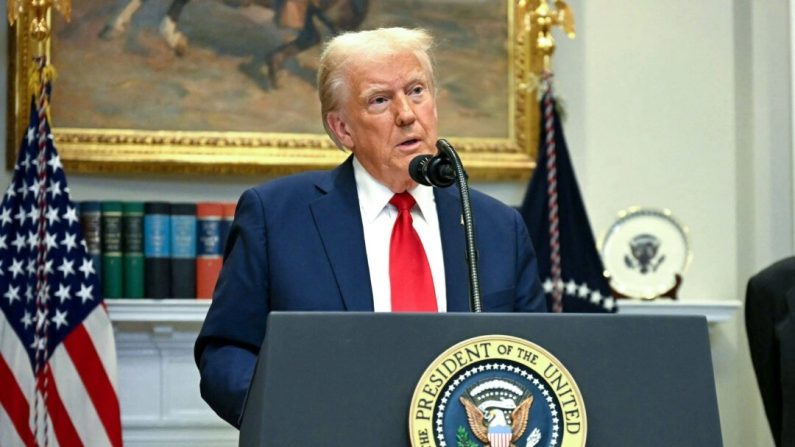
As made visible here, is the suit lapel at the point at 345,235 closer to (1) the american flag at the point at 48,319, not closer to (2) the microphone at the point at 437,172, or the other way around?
(2) the microphone at the point at 437,172

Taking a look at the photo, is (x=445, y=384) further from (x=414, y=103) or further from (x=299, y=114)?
(x=299, y=114)

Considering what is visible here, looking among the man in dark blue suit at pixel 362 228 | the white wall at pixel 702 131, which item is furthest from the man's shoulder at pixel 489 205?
the white wall at pixel 702 131

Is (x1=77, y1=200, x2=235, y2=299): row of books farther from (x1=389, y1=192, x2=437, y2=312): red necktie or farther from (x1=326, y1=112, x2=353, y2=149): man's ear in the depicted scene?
(x1=389, y1=192, x2=437, y2=312): red necktie

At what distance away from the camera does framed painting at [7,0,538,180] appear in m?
5.94

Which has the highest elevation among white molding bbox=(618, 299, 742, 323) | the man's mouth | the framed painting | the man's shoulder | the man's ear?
the framed painting

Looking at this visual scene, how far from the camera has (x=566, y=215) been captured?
20.0 feet

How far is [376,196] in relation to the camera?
9.76ft

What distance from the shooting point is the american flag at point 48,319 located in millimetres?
5414

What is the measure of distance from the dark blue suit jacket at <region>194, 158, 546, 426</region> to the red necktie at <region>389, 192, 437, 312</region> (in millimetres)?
48

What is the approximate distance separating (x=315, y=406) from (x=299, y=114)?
173 inches

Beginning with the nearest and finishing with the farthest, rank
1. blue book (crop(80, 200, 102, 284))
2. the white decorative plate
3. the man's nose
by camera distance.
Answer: the man's nose < blue book (crop(80, 200, 102, 284)) < the white decorative plate

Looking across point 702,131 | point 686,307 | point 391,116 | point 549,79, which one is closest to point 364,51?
point 391,116

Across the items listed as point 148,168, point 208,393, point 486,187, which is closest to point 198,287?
point 148,168

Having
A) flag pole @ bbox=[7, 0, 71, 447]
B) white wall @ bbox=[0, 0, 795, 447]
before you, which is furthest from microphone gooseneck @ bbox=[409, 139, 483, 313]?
white wall @ bbox=[0, 0, 795, 447]
